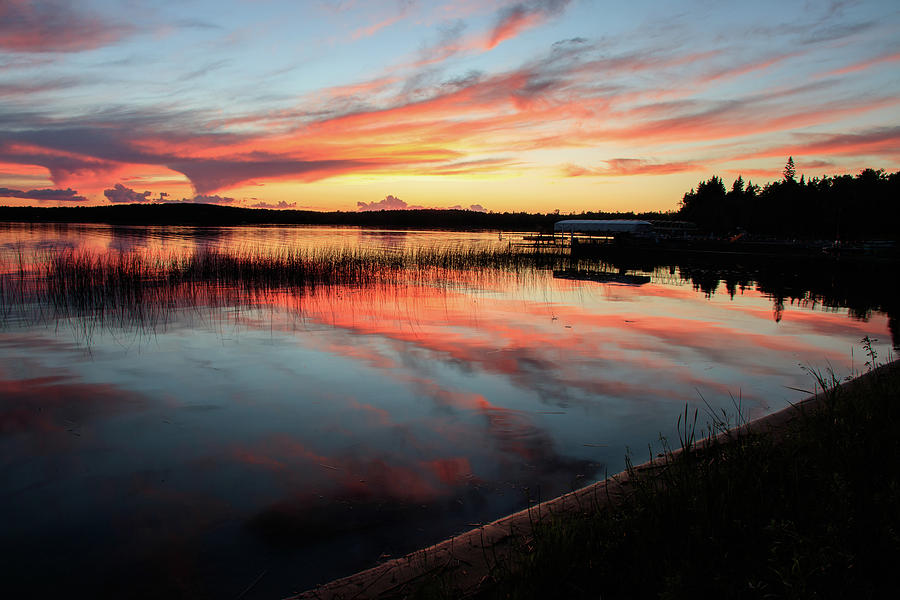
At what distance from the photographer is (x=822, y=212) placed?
8531cm

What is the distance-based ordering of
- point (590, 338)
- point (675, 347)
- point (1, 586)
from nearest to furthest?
1. point (1, 586)
2. point (675, 347)
3. point (590, 338)

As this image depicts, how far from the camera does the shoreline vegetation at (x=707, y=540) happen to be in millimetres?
3541

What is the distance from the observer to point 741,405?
936cm

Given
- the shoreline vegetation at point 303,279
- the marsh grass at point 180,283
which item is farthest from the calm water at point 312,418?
the shoreline vegetation at point 303,279

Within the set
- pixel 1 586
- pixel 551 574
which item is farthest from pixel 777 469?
pixel 1 586

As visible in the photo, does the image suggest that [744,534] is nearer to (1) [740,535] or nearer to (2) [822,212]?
(1) [740,535]

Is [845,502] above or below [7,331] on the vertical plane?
above

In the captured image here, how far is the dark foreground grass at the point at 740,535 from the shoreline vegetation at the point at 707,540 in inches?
0.4

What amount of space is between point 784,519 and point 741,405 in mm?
5704

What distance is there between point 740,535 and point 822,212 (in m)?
102

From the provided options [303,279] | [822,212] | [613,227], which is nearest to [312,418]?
[303,279]

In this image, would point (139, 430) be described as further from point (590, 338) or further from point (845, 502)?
point (590, 338)

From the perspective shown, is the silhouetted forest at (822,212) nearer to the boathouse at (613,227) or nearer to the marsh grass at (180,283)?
the boathouse at (613,227)

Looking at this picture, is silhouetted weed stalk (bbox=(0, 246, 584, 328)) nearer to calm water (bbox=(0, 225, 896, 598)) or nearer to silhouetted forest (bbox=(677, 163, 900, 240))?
calm water (bbox=(0, 225, 896, 598))
